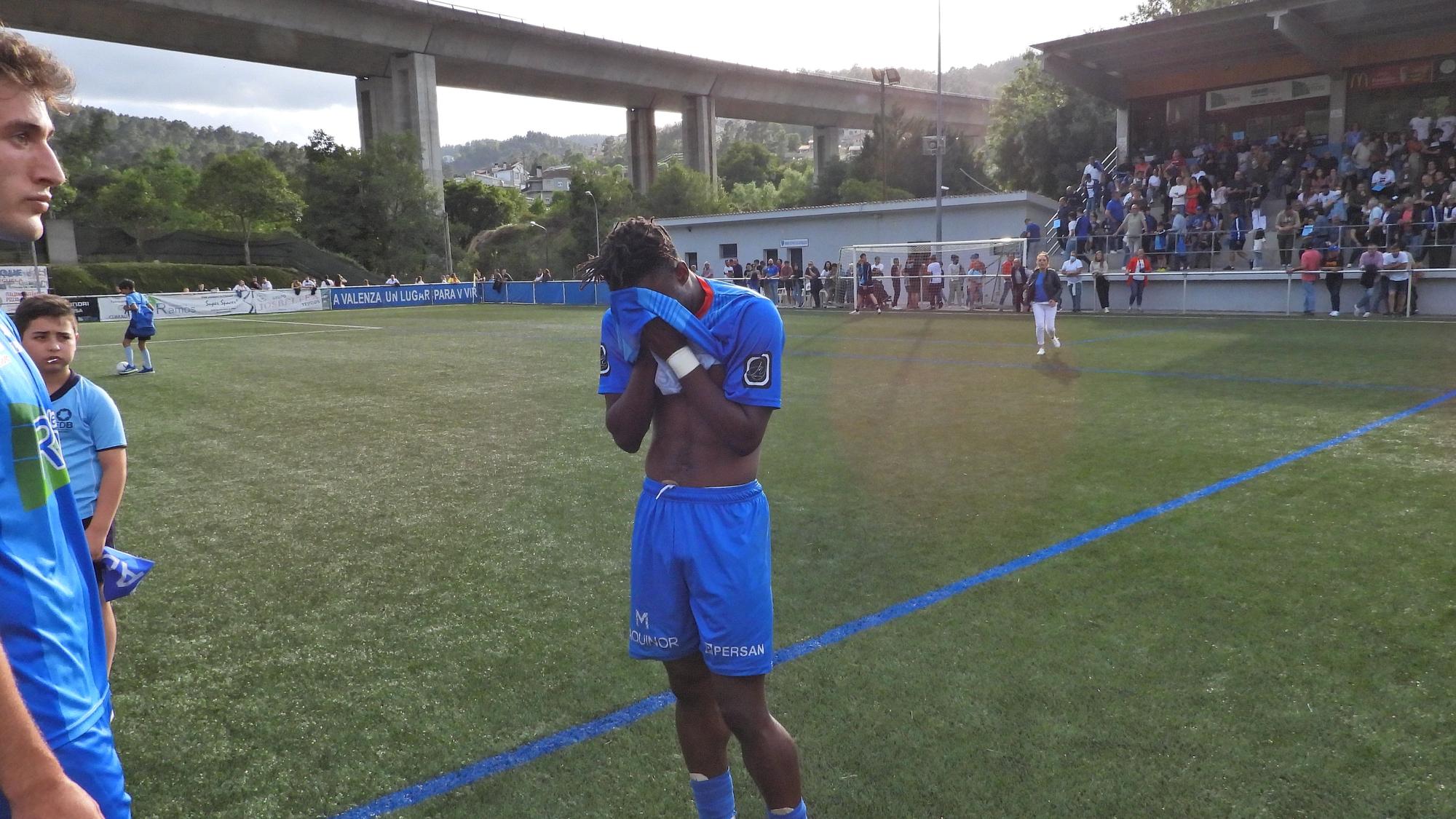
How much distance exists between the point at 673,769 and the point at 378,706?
148 centimetres

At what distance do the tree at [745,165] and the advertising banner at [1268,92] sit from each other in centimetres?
6283

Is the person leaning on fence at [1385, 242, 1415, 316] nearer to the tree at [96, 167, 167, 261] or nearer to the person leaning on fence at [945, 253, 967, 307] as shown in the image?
the person leaning on fence at [945, 253, 967, 307]

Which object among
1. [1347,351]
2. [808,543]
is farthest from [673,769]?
[1347,351]

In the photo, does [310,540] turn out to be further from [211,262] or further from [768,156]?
[768,156]

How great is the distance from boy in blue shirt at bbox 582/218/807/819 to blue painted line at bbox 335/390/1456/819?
39.3 inches

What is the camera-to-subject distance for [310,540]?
6840 mm

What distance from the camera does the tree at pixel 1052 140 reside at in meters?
46.9

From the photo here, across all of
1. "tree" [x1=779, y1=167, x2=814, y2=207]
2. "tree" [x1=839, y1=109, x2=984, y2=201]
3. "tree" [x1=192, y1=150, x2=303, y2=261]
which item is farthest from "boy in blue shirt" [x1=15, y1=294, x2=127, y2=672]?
"tree" [x1=192, y1=150, x2=303, y2=261]

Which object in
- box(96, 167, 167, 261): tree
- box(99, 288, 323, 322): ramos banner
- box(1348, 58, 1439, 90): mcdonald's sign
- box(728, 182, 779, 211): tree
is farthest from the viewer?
box(728, 182, 779, 211): tree

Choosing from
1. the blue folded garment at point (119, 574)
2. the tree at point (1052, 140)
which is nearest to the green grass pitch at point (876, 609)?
the blue folded garment at point (119, 574)

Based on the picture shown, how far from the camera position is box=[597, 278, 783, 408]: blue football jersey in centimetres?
295

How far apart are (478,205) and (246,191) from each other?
28009 millimetres

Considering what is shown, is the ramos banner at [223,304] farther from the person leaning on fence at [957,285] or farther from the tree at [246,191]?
the tree at [246,191]

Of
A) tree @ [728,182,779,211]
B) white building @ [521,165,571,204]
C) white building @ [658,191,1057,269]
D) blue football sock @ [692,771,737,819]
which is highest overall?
white building @ [521,165,571,204]
